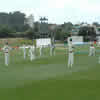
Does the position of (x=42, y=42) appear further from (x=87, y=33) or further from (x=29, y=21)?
(x=29, y=21)

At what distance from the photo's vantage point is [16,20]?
384 feet

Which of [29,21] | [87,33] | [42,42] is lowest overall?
[42,42]

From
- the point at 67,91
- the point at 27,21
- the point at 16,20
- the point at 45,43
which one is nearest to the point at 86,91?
the point at 67,91

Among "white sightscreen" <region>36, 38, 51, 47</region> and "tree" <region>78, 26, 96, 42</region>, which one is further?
"tree" <region>78, 26, 96, 42</region>

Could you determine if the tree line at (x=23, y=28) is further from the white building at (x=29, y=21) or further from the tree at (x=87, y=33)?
the white building at (x=29, y=21)

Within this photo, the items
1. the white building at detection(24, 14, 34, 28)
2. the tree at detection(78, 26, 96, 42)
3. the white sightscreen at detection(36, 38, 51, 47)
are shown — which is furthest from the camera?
the white building at detection(24, 14, 34, 28)

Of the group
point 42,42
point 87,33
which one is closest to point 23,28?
point 87,33

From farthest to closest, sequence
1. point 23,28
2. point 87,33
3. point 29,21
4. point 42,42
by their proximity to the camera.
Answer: point 29,21
point 23,28
point 87,33
point 42,42

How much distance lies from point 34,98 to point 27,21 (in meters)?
118

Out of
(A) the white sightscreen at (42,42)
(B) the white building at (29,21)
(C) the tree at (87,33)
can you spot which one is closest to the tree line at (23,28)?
(C) the tree at (87,33)

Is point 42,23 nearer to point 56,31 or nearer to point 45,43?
point 45,43

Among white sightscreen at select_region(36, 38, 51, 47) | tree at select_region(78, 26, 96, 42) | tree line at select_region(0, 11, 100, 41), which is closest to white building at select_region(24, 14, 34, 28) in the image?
tree line at select_region(0, 11, 100, 41)

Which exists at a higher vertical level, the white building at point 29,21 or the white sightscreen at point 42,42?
the white building at point 29,21

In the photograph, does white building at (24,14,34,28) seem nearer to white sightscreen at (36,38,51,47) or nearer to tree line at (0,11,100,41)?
tree line at (0,11,100,41)
